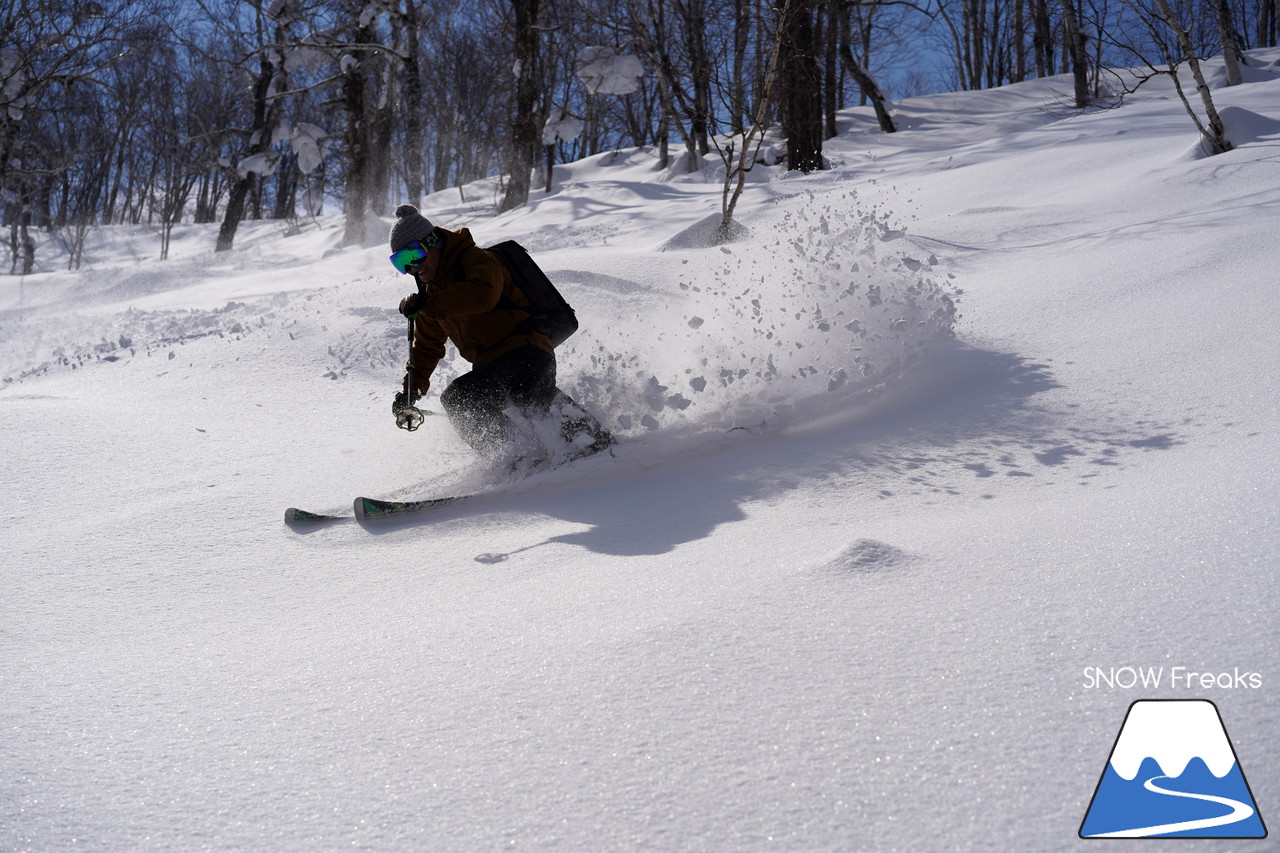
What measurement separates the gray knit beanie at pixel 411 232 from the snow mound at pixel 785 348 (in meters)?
0.93

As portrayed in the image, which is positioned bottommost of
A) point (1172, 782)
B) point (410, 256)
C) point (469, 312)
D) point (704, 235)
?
point (1172, 782)

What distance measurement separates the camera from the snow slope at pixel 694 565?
1.30 meters

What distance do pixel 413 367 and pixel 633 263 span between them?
9.96 ft

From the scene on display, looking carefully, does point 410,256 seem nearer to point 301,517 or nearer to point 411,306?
point 411,306

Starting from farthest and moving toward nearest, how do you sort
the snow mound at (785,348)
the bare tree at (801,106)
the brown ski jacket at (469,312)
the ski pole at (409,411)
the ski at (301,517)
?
the bare tree at (801,106)
the snow mound at (785,348)
the ski pole at (409,411)
the brown ski jacket at (469,312)
the ski at (301,517)

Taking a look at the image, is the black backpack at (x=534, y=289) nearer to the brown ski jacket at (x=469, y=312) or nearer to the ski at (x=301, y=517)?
the brown ski jacket at (x=469, y=312)

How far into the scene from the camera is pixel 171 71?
1097 inches

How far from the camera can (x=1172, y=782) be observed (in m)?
1.25

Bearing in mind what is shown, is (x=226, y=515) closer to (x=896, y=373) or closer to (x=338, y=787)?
(x=338, y=787)

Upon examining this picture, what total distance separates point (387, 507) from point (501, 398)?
68cm

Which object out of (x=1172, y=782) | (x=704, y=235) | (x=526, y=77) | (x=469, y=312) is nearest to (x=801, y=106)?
(x=704, y=235)

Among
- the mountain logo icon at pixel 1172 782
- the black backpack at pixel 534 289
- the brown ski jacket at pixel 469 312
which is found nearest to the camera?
the mountain logo icon at pixel 1172 782

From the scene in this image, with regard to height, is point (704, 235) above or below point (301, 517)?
above

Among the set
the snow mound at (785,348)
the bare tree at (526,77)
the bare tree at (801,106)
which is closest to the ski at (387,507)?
the snow mound at (785,348)
